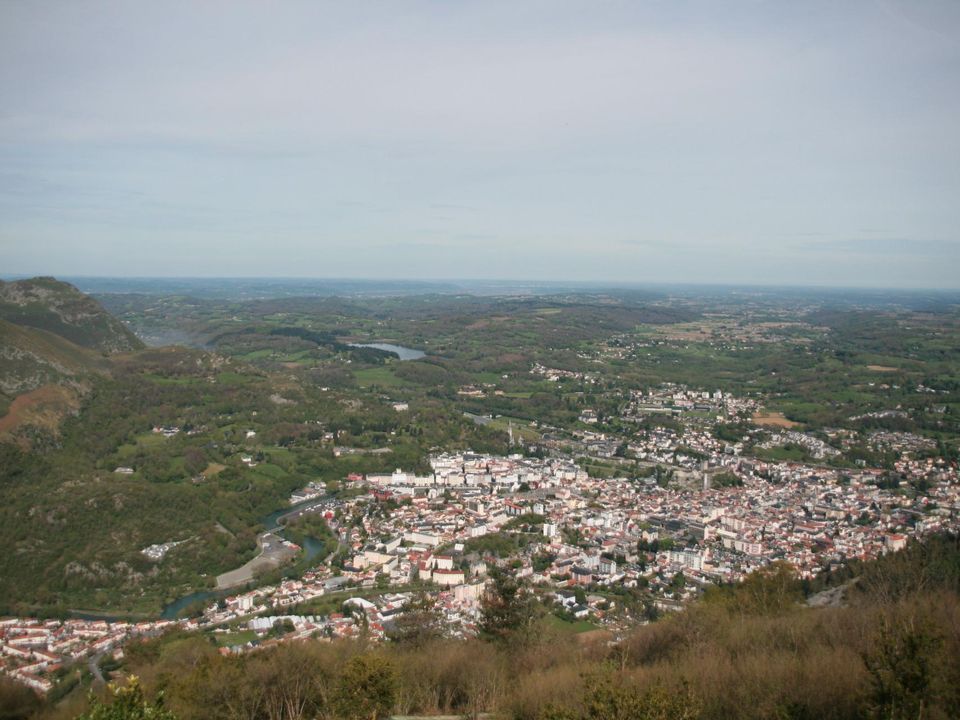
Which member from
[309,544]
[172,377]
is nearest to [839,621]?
[309,544]

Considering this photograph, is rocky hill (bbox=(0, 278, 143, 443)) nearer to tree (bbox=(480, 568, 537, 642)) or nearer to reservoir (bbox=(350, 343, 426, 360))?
tree (bbox=(480, 568, 537, 642))

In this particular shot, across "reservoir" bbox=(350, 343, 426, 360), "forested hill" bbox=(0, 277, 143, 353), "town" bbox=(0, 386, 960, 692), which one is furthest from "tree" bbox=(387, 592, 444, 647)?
"reservoir" bbox=(350, 343, 426, 360)

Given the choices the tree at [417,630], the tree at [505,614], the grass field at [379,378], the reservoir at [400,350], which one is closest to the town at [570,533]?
the tree at [417,630]

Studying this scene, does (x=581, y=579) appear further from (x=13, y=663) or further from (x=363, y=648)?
(x=13, y=663)

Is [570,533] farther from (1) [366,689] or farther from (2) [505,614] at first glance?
(1) [366,689]

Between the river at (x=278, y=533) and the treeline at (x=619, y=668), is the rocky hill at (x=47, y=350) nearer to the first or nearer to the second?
the river at (x=278, y=533)
